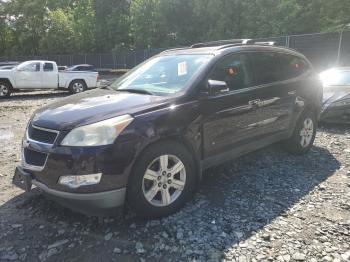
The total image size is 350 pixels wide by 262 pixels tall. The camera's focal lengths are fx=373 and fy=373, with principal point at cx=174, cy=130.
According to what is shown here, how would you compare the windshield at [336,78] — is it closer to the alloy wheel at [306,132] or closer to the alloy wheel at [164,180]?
the alloy wheel at [306,132]

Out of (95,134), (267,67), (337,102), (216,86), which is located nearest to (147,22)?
(337,102)

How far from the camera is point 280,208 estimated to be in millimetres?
4125

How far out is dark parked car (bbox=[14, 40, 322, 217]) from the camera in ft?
11.1

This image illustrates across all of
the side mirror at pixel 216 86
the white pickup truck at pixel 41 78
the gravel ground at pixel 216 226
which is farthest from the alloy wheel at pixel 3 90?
the side mirror at pixel 216 86

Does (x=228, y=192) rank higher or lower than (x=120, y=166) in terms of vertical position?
lower

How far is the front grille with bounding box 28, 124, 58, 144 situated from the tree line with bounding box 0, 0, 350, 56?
19084 mm

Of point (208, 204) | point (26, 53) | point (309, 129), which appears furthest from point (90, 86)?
point (26, 53)

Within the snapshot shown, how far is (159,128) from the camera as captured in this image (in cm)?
367

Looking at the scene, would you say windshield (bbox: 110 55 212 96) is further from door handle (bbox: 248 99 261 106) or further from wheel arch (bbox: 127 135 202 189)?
door handle (bbox: 248 99 261 106)

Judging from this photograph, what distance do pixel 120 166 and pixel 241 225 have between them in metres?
1.37

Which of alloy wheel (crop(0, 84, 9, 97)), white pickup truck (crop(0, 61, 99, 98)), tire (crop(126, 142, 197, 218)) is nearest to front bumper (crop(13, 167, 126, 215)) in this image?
tire (crop(126, 142, 197, 218))

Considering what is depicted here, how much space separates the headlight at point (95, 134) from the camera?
3.36 meters

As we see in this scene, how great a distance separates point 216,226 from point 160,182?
2.33 feet

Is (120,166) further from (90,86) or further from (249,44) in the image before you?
(90,86)
